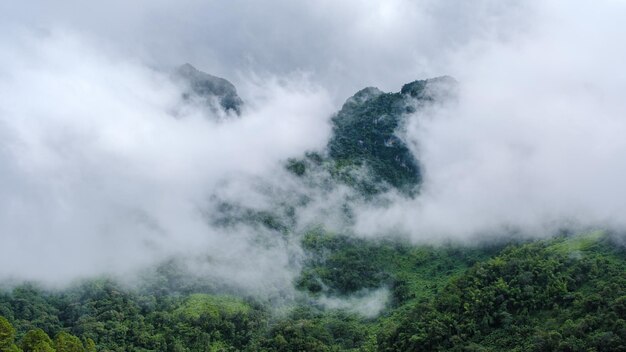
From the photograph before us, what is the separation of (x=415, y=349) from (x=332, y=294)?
47.9 m

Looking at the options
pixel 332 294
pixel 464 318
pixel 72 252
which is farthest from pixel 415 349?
pixel 72 252

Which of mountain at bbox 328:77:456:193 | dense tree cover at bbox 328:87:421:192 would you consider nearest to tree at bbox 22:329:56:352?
dense tree cover at bbox 328:87:421:192

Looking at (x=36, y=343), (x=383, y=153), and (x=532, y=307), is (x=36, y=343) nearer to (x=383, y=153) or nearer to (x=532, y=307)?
(x=532, y=307)

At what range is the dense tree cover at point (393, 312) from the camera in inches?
3036

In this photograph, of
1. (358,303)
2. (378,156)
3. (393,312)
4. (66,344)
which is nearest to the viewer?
(66,344)

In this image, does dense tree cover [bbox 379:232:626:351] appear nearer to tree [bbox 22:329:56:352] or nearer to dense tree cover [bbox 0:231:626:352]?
dense tree cover [bbox 0:231:626:352]

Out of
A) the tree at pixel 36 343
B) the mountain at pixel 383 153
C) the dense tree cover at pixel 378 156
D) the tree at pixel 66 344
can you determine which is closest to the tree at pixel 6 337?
the tree at pixel 36 343

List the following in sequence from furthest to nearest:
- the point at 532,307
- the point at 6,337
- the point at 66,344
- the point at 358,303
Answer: the point at 358,303
the point at 532,307
the point at 66,344
the point at 6,337

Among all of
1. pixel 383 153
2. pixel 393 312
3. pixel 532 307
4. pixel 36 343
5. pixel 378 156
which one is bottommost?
pixel 36 343

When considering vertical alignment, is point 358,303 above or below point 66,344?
above

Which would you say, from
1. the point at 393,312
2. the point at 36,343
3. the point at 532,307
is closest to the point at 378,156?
the point at 393,312

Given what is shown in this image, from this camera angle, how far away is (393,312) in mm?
119062

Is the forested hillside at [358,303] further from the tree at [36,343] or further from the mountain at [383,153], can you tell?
the mountain at [383,153]

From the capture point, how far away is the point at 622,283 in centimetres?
7988
